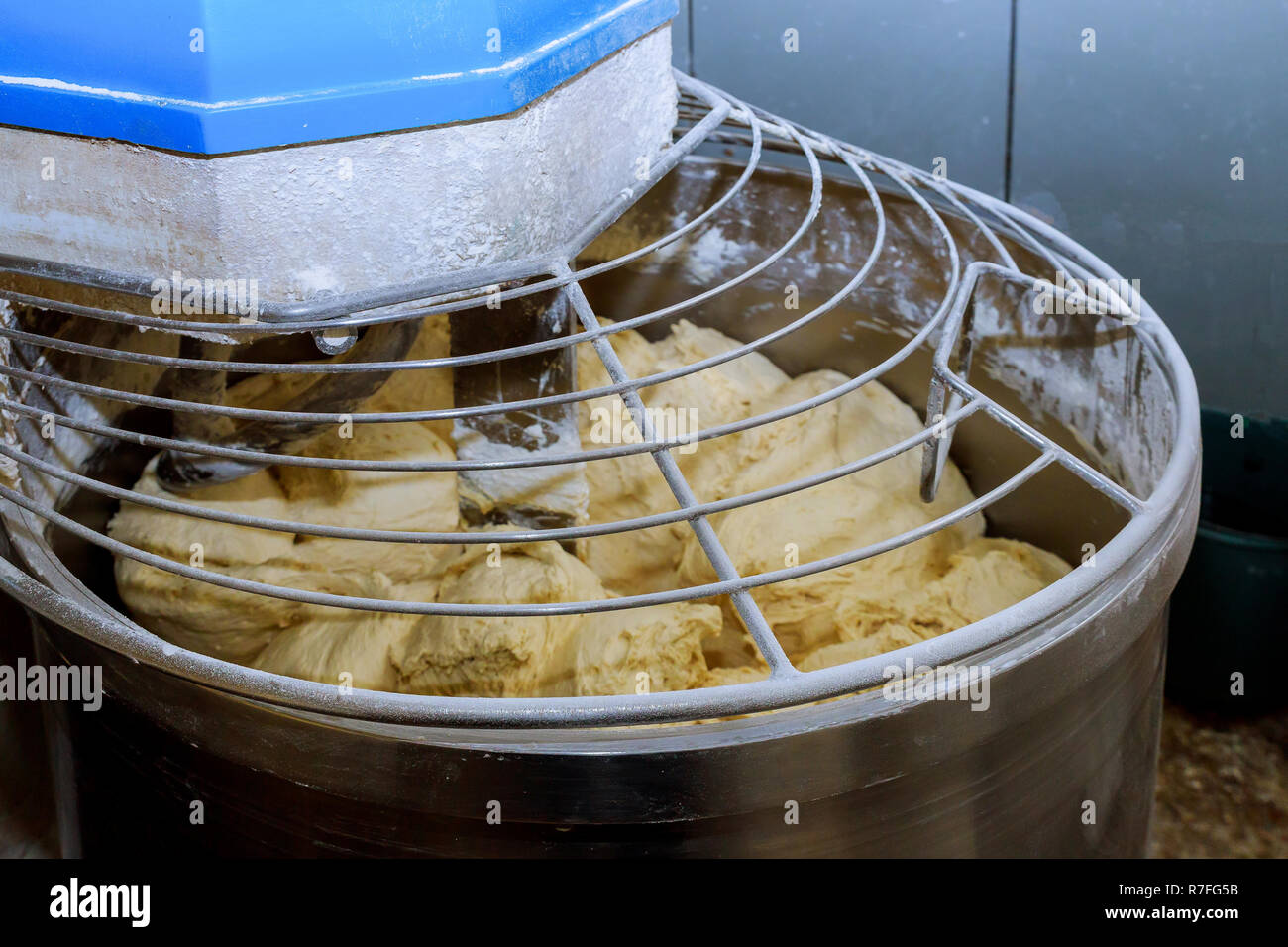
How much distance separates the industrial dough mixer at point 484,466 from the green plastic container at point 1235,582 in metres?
0.63

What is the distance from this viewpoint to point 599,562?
183 cm

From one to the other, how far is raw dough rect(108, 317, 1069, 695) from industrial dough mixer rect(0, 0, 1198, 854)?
11 cm

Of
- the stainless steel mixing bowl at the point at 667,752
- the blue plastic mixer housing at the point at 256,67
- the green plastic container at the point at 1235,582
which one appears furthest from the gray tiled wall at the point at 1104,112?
the blue plastic mixer housing at the point at 256,67

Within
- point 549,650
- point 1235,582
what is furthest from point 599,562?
point 1235,582

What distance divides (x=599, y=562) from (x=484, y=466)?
82cm

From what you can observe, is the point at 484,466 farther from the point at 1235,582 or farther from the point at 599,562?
the point at 1235,582

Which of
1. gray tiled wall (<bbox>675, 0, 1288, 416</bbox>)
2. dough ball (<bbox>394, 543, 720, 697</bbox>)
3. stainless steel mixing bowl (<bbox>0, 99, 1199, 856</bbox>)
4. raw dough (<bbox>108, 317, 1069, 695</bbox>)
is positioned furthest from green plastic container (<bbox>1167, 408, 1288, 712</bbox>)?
dough ball (<bbox>394, 543, 720, 697</bbox>)

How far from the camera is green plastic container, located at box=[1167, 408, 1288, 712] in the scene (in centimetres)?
215

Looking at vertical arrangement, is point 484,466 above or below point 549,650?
above

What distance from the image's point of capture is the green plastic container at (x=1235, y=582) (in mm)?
2154

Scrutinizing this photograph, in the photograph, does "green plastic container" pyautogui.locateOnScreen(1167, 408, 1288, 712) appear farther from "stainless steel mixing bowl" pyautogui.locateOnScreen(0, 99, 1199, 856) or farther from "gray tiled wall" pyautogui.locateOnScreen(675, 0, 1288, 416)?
"stainless steel mixing bowl" pyautogui.locateOnScreen(0, 99, 1199, 856)
